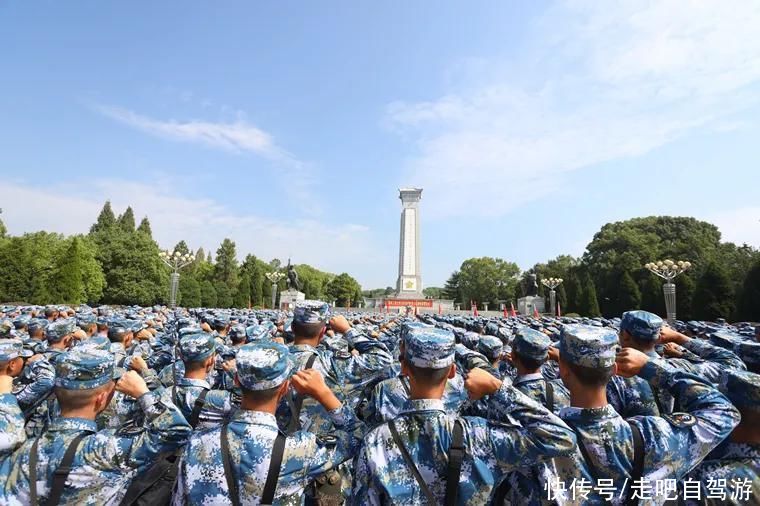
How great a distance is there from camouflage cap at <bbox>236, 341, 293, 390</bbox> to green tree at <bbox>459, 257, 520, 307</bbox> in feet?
219

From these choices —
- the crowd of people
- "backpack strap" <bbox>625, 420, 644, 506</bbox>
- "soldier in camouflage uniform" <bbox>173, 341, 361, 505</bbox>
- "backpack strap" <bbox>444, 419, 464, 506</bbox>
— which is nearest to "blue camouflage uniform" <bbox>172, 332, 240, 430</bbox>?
the crowd of people

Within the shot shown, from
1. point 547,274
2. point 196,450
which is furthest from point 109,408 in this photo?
Answer: point 547,274

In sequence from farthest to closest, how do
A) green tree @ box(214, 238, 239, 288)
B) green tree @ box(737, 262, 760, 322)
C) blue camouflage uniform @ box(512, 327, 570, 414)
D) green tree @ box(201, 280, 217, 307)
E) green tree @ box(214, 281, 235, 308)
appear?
green tree @ box(214, 238, 239, 288) < green tree @ box(214, 281, 235, 308) < green tree @ box(201, 280, 217, 307) < green tree @ box(737, 262, 760, 322) < blue camouflage uniform @ box(512, 327, 570, 414)

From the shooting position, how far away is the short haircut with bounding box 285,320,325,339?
3117mm

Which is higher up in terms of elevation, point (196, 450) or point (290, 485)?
point (196, 450)

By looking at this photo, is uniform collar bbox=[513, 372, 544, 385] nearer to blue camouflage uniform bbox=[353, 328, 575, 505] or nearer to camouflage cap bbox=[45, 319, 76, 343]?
blue camouflage uniform bbox=[353, 328, 575, 505]

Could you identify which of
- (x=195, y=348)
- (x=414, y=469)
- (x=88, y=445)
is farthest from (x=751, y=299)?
(x=88, y=445)

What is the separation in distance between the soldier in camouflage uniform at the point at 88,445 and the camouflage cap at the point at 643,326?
3009mm

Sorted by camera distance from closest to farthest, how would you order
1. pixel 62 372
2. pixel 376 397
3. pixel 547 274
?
pixel 62 372
pixel 376 397
pixel 547 274

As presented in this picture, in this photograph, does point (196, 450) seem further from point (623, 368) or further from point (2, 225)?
point (2, 225)

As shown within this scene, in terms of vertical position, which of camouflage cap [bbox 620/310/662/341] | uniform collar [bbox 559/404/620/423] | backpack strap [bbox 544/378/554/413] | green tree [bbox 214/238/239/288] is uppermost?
green tree [bbox 214/238/239/288]

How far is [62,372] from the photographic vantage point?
6.56 ft

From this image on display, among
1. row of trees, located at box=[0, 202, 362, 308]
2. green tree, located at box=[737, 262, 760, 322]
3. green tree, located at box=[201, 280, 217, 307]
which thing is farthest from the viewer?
green tree, located at box=[201, 280, 217, 307]

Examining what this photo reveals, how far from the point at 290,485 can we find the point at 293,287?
41.5 meters
